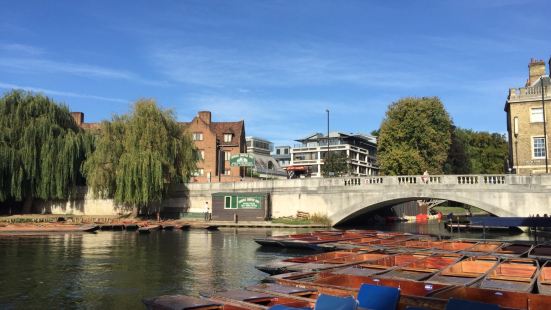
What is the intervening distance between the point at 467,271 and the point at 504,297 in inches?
228

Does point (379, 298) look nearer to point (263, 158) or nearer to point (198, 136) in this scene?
point (198, 136)

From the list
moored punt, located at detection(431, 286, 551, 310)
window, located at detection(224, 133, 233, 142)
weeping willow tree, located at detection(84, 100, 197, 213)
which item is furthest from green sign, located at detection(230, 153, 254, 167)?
moored punt, located at detection(431, 286, 551, 310)

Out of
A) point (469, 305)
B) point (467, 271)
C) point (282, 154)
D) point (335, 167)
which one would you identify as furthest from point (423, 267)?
point (282, 154)

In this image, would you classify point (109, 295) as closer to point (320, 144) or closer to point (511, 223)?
point (511, 223)

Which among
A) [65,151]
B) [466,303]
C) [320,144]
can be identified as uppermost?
[320,144]

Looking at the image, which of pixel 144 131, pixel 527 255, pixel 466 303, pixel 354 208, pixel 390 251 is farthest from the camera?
pixel 144 131

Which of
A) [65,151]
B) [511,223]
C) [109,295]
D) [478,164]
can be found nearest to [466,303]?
[109,295]

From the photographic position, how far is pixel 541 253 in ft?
63.8

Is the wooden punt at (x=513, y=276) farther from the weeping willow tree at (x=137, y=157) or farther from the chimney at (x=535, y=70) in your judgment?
the chimney at (x=535, y=70)

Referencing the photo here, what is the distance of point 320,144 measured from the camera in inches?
3816

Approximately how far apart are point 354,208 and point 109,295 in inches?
1172

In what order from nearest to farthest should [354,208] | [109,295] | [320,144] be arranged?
[109,295] → [354,208] → [320,144]

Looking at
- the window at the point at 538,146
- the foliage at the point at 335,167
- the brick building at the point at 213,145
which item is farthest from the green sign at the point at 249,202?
the window at the point at 538,146

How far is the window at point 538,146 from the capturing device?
44.2 metres
